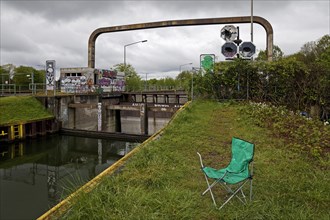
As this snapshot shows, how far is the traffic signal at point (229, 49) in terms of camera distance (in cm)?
1470

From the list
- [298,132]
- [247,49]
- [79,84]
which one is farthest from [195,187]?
[79,84]

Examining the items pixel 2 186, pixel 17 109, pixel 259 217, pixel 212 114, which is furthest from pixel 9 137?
pixel 259 217

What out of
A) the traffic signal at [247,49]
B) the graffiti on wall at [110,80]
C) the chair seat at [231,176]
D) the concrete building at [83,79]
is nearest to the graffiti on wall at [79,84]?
the concrete building at [83,79]

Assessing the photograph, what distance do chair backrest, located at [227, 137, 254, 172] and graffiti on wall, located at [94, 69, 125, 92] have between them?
22.7 m

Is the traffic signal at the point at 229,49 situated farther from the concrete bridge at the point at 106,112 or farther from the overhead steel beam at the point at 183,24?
the concrete bridge at the point at 106,112

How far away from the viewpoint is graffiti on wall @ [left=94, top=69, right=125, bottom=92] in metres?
25.6

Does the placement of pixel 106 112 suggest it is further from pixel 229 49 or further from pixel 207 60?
pixel 229 49

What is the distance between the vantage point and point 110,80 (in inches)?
1086

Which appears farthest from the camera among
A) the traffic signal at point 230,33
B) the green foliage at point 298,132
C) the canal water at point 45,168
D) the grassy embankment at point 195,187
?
the traffic signal at point 230,33

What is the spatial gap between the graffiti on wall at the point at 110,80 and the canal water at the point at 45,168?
32.9 feet

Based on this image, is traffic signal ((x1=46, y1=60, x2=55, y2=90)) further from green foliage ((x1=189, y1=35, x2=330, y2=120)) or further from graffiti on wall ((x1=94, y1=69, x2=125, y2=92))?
green foliage ((x1=189, y1=35, x2=330, y2=120))

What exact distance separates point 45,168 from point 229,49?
1139 cm

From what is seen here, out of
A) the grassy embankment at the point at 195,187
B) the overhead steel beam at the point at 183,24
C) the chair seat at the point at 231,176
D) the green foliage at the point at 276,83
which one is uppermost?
the overhead steel beam at the point at 183,24

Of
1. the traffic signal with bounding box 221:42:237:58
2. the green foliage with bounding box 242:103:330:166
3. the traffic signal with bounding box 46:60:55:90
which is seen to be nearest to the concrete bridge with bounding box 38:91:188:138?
the traffic signal with bounding box 46:60:55:90
